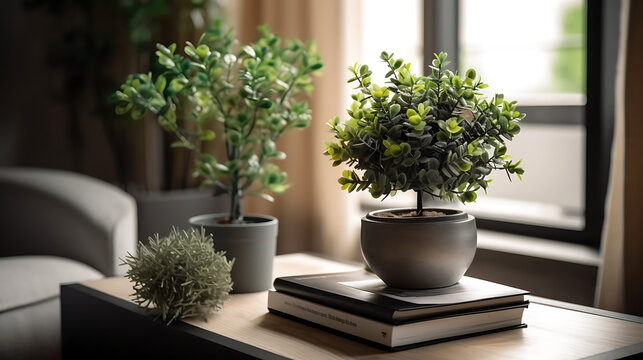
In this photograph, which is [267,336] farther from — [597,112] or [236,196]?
[597,112]

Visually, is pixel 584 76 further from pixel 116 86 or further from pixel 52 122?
pixel 52 122

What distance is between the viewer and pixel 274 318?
1233 mm

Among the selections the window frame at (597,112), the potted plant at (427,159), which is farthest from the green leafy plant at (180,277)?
the window frame at (597,112)

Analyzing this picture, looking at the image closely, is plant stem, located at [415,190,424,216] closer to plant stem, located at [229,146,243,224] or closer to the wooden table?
the wooden table

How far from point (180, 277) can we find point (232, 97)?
17.3 inches

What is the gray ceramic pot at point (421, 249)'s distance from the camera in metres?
1.12

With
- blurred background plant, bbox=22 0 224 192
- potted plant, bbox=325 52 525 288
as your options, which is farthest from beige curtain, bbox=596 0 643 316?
blurred background plant, bbox=22 0 224 192

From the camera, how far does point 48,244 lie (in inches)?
82.6

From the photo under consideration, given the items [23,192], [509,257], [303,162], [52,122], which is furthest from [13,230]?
[509,257]

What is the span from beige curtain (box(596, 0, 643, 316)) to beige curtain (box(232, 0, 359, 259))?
0.88 metres

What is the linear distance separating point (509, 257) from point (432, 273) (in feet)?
3.02

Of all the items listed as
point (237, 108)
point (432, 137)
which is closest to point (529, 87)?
point (237, 108)

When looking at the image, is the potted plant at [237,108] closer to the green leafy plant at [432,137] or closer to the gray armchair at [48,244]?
the green leafy plant at [432,137]

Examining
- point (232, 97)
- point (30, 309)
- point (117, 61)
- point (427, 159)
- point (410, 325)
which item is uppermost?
point (117, 61)
